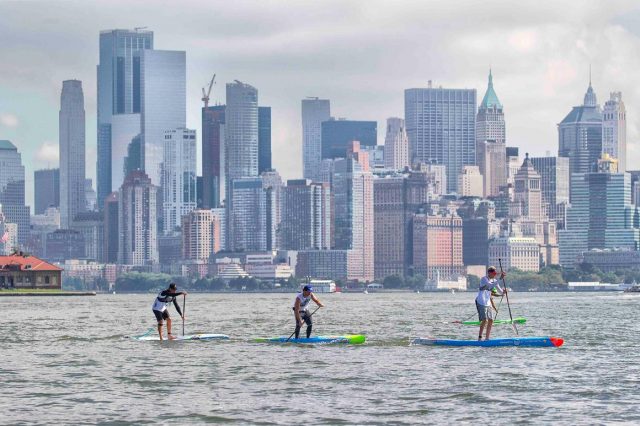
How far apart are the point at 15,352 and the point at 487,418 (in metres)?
25.0

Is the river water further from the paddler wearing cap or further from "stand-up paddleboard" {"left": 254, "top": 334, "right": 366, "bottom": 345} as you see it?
the paddler wearing cap

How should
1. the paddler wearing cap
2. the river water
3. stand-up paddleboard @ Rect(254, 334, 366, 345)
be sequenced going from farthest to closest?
stand-up paddleboard @ Rect(254, 334, 366, 345) → the paddler wearing cap → the river water

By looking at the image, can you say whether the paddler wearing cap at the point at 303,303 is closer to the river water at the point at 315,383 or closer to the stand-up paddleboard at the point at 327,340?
the stand-up paddleboard at the point at 327,340

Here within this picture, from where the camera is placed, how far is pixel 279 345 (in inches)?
2235

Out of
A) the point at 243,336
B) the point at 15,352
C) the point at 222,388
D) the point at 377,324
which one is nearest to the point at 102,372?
the point at 222,388

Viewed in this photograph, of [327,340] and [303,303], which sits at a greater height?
[303,303]

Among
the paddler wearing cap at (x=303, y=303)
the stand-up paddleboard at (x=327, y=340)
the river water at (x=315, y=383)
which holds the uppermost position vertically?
the paddler wearing cap at (x=303, y=303)

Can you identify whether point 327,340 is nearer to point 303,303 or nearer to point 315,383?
point 303,303

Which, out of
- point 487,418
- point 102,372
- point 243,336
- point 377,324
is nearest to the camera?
point 487,418

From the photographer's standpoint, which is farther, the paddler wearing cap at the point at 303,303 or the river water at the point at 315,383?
the paddler wearing cap at the point at 303,303

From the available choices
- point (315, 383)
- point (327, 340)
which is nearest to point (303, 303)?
point (327, 340)

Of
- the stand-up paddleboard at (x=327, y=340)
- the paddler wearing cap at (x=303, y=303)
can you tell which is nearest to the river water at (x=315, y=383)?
the stand-up paddleboard at (x=327, y=340)

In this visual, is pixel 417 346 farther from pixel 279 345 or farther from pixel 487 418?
pixel 487 418

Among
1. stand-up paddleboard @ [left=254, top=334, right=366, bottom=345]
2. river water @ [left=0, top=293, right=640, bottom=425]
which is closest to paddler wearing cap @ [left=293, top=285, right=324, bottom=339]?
stand-up paddleboard @ [left=254, top=334, right=366, bottom=345]
